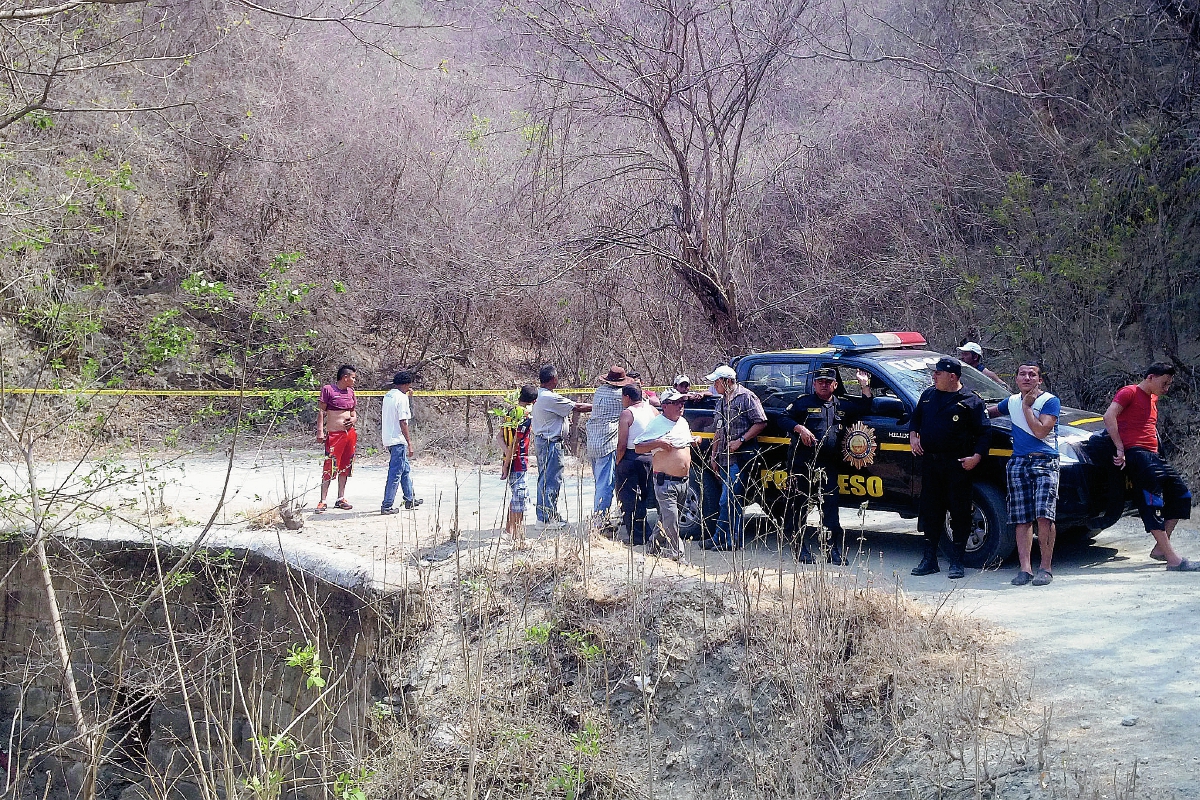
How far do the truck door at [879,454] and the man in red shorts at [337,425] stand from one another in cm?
530

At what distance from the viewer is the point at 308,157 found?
21.4 meters

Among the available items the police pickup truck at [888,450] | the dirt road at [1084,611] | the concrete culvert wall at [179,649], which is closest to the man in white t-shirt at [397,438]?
the dirt road at [1084,611]

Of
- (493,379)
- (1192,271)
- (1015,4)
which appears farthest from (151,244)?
(1192,271)

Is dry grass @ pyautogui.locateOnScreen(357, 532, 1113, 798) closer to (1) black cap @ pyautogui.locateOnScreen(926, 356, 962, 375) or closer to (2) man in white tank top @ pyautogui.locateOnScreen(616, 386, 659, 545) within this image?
(2) man in white tank top @ pyautogui.locateOnScreen(616, 386, 659, 545)

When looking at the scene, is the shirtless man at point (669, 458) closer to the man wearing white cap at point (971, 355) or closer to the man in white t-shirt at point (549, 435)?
the man in white t-shirt at point (549, 435)

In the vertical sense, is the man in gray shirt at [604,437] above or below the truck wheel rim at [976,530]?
above

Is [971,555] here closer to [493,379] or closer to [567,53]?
[567,53]

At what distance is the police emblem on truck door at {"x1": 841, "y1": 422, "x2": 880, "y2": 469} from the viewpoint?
29.8ft

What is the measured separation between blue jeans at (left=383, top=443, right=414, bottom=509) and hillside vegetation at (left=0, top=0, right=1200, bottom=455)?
10.6 ft

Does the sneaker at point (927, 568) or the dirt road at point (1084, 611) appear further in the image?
the sneaker at point (927, 568)

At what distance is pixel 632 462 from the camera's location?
363 inches

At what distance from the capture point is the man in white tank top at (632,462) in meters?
9.17

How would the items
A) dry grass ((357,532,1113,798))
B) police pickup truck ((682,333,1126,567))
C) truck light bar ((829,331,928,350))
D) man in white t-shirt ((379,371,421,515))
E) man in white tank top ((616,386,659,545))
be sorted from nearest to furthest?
1. dry grass ((357,532,1113,798))
2. police pickup truck ((682,333,1126,567))
3. man in white tank top ((616,386,659,545))
4. truck light bar ((829,331,928,350))
5. man in white t-shirt ((379,371,421,515))

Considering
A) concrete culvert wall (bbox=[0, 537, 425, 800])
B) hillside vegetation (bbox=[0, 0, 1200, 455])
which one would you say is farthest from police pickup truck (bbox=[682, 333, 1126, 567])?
hillside vegetation (bbox=[0, 0, 1200, 455])
